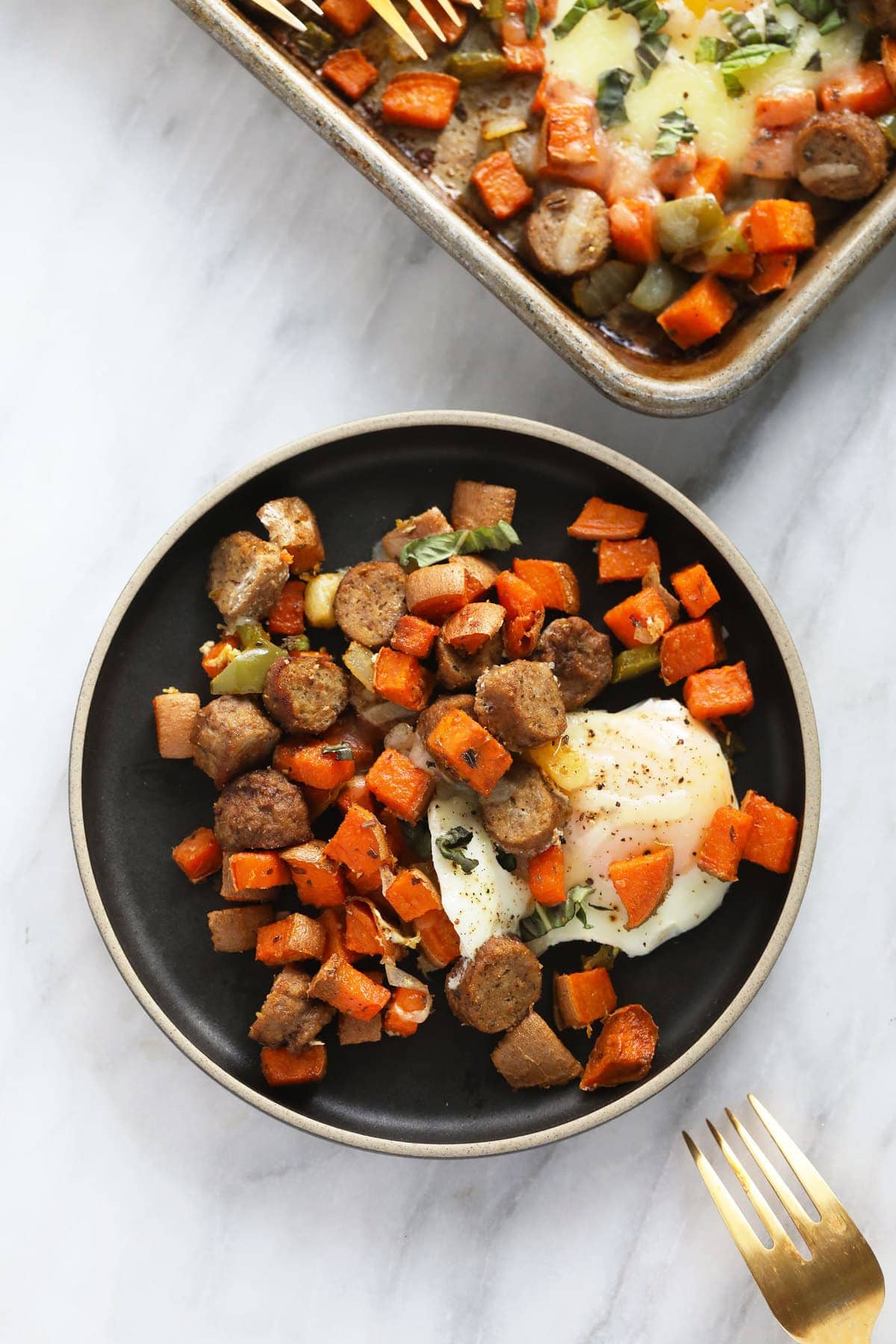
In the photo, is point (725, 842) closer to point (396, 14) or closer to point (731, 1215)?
point (731, 1215)

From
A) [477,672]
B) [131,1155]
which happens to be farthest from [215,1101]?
[477,672]

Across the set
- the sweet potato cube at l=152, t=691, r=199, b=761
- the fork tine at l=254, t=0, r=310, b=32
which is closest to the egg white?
the sweet potato cube at l=152, t=691, r=199, b=761

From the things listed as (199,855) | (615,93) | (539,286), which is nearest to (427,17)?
(615,93)

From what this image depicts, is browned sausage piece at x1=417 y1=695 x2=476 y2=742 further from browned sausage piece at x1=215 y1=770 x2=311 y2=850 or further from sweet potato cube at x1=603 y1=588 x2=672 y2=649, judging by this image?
sweet potato cube at x1=603 y1=588 x2=672 y2=649

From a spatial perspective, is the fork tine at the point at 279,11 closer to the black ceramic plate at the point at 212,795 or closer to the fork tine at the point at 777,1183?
the black ceramic plate at the point at 212,795

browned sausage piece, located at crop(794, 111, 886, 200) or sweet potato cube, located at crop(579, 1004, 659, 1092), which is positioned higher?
browned sausage piece, located at crop(794, 111, 886, 200)

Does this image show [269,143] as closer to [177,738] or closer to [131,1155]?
[177,738]
